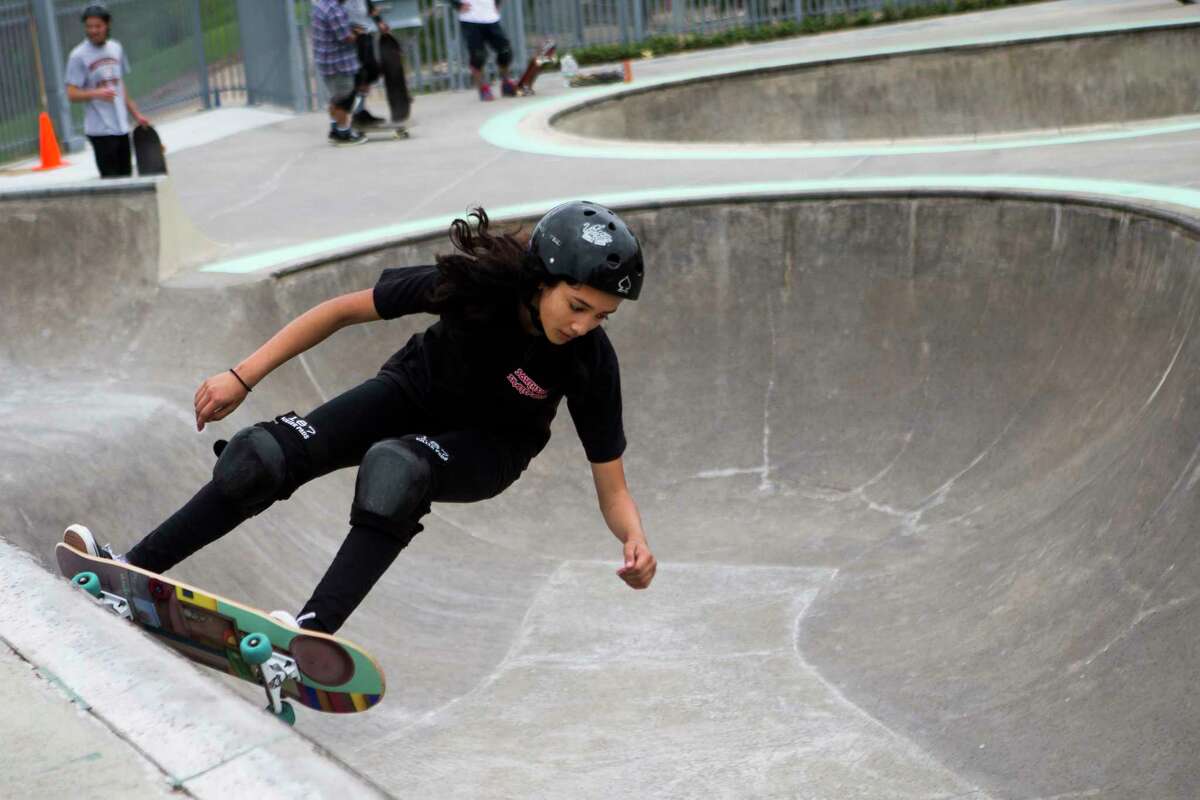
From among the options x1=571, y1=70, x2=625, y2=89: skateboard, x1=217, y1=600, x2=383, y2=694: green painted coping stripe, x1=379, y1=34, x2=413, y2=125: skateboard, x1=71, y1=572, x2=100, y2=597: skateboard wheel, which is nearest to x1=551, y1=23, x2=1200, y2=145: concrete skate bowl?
x1=571, y1=70, x2=625, y2=89: skateboard

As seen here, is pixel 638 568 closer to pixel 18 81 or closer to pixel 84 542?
pixel 84 542

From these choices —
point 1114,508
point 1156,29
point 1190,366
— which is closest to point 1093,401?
point 1190,366

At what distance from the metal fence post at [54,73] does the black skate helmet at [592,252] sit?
37.4ft

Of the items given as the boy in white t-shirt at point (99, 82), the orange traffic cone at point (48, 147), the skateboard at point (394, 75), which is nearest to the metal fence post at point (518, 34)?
the skateboard at point (394, 75)

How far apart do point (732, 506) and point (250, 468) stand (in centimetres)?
368

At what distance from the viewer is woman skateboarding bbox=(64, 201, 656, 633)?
3.57m

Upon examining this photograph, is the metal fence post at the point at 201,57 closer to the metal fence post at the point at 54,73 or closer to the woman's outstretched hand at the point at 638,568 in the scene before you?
the metal fence post at the point at 54,73

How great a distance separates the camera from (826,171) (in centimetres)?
960

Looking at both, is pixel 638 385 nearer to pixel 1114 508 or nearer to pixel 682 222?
pixel 682 222

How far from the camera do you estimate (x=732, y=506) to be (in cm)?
691

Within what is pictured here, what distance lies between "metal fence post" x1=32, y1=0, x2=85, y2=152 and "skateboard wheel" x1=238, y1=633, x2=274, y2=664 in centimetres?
1163

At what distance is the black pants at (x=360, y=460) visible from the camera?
347 cm

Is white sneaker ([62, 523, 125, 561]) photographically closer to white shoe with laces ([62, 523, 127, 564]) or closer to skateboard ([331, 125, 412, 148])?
white shoe with laces ([62, 523, 127, 564])

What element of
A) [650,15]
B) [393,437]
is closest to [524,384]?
Answer: [393,437]
